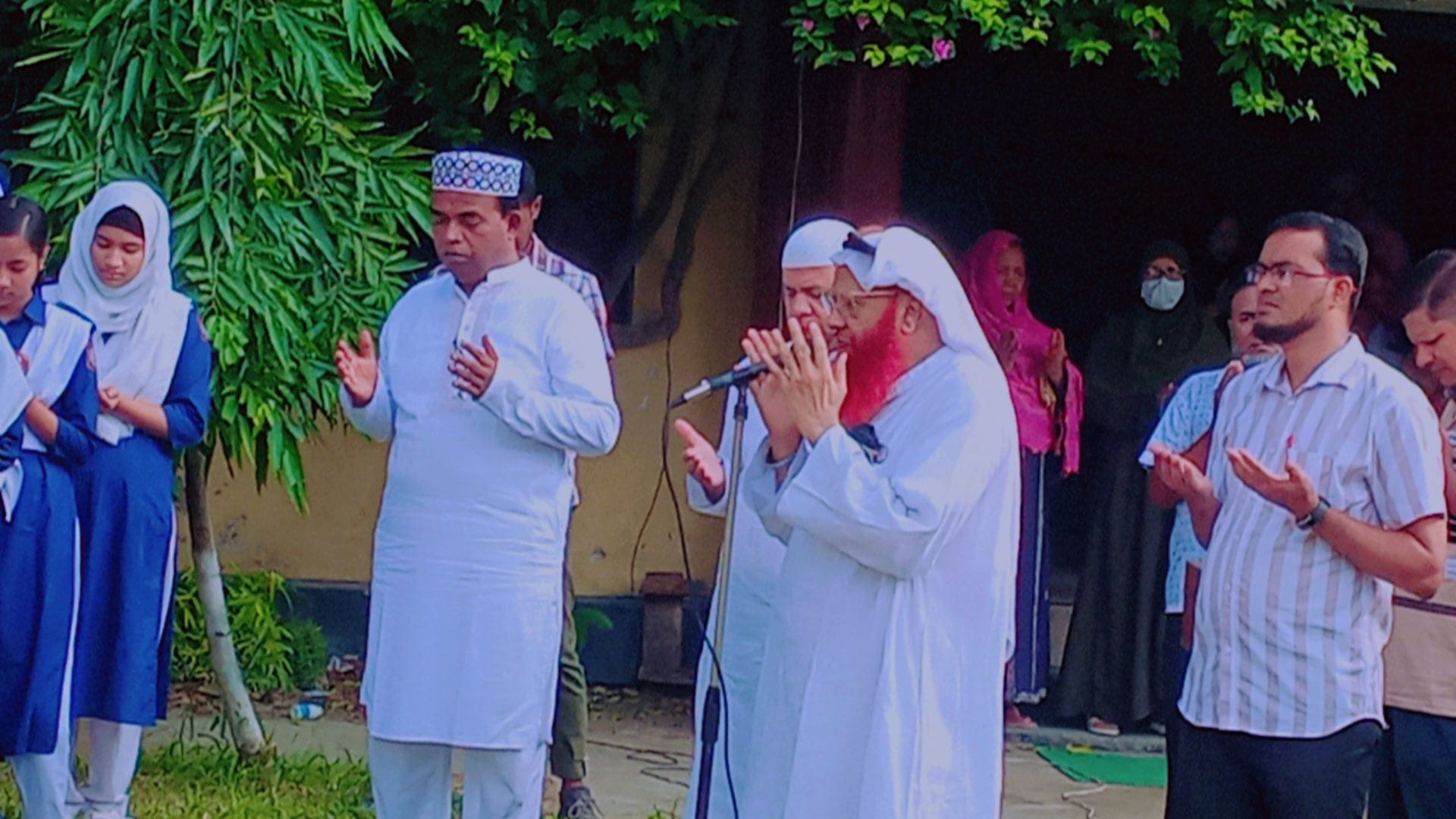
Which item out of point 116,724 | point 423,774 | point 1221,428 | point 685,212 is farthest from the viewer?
point 685,212

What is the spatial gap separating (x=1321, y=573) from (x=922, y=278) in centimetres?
107

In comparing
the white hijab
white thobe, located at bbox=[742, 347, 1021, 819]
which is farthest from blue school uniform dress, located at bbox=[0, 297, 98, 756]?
white thobe, located at bbox=[742, 347, 1021, 819]

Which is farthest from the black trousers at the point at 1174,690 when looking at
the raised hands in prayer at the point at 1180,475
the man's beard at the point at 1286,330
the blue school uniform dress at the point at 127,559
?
the blue school uniform dress at the point at 127,559

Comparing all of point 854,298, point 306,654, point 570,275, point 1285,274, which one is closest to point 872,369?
point 854,298

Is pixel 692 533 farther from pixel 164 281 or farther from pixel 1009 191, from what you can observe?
pixel 164 281

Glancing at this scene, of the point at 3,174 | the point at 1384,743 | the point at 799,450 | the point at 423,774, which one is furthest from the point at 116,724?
the point at 1384,743

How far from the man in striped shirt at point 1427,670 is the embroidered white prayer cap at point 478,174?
215 cm

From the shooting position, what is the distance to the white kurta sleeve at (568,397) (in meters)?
5.03

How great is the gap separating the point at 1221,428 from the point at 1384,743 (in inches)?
32.3

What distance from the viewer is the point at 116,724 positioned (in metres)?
5.86

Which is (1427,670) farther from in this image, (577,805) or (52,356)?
(52,356)

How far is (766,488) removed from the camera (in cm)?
448

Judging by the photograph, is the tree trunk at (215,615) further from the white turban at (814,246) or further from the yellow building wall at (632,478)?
the white turban at (814,246)

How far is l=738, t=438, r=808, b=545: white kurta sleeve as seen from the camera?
4426mm
